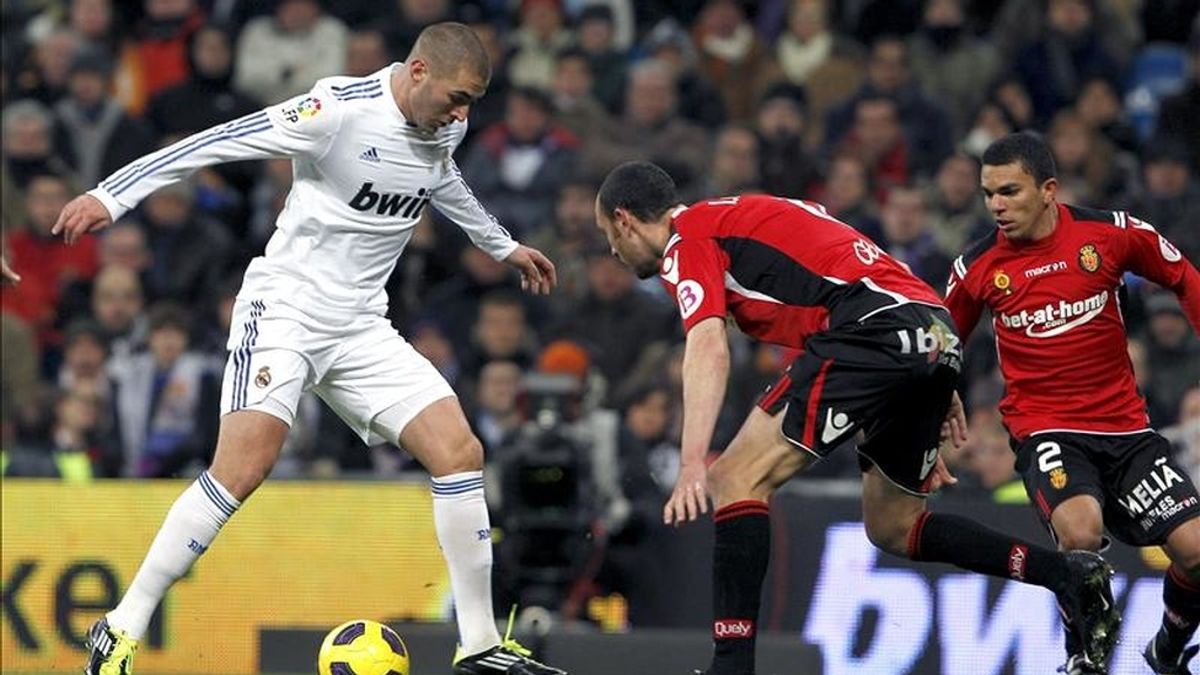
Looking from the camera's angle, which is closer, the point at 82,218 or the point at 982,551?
the point at 82,218

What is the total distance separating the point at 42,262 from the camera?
17031mm

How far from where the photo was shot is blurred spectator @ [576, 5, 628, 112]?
18.4 meters

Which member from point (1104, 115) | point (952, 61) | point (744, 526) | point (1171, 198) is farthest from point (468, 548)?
point (952, 61)

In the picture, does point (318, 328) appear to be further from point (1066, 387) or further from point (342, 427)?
point (342, 427)

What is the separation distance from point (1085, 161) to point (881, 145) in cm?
150

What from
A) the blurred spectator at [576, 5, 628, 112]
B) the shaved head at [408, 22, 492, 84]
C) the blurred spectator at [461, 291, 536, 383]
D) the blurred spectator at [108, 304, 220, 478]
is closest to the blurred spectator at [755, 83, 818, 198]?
the blurred spectator at [576, 5, 628, 112]

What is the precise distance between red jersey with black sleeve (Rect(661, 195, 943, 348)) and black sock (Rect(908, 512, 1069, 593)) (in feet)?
3.34

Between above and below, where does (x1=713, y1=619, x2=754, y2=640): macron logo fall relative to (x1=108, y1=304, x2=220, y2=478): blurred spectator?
below

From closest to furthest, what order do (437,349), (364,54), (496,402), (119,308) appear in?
1. (496,402)
2. (437,349)
3. (119,308)
4. (364,54)

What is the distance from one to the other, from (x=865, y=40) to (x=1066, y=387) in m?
9.14

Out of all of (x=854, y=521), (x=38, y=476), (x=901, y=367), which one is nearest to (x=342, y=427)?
(x=38, y=476)

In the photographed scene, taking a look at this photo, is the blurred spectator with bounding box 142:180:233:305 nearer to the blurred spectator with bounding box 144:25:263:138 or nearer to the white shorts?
the blurred spectator with bounding box 144:25:263:138

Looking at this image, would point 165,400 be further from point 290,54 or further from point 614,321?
point 290,54

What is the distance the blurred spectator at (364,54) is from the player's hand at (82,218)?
8634 mm
